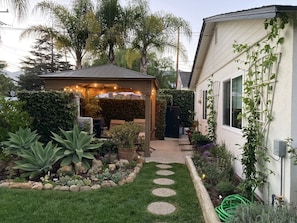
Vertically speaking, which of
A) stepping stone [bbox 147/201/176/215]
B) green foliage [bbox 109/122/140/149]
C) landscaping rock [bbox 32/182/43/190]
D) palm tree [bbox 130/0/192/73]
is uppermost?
palm tree [bbox 130/0/192/73]

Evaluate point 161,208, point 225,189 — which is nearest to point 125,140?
point 161,208

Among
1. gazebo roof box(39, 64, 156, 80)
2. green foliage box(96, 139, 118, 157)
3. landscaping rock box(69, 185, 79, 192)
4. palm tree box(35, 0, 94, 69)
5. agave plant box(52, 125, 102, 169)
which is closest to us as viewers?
landscaping rock box(69, 185, 79, 192)

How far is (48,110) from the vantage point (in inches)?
300

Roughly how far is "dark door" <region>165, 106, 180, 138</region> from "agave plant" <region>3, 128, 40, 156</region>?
824cm

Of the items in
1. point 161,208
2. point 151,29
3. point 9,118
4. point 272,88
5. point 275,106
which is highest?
point 151,29

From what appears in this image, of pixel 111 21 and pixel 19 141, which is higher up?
pixel 111 21

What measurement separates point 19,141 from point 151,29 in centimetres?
1277

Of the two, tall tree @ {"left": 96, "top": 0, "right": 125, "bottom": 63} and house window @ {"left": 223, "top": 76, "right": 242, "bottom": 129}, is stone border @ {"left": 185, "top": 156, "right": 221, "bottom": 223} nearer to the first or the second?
house window @ {"left": 223, "top": 76, "right": 242, "bottom": 129}

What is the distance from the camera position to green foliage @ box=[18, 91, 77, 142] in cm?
757

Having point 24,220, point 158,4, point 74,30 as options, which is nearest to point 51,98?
point 24,220

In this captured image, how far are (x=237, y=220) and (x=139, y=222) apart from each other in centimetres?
153

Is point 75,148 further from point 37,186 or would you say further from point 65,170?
point 37,186

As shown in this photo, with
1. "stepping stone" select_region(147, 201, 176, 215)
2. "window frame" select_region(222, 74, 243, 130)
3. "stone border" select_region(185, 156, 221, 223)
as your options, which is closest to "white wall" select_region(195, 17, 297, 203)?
"window frame" select_region(222, 74, 243, 130)

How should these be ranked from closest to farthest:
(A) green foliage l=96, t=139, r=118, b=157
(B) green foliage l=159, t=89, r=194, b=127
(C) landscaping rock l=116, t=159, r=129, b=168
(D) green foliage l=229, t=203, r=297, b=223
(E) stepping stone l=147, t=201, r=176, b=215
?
(D) green foliage l=229, t=203, r=297, b=223 → (E) stepping stone l=147, t=201, r=176, b=215 → (C) landscaping rock l=116, t=159, r=129, b=168 → (A) green foliage l=96, t=139, r=118, b=157 → (B) green foliage l=159, t=89, r=194, b=127
